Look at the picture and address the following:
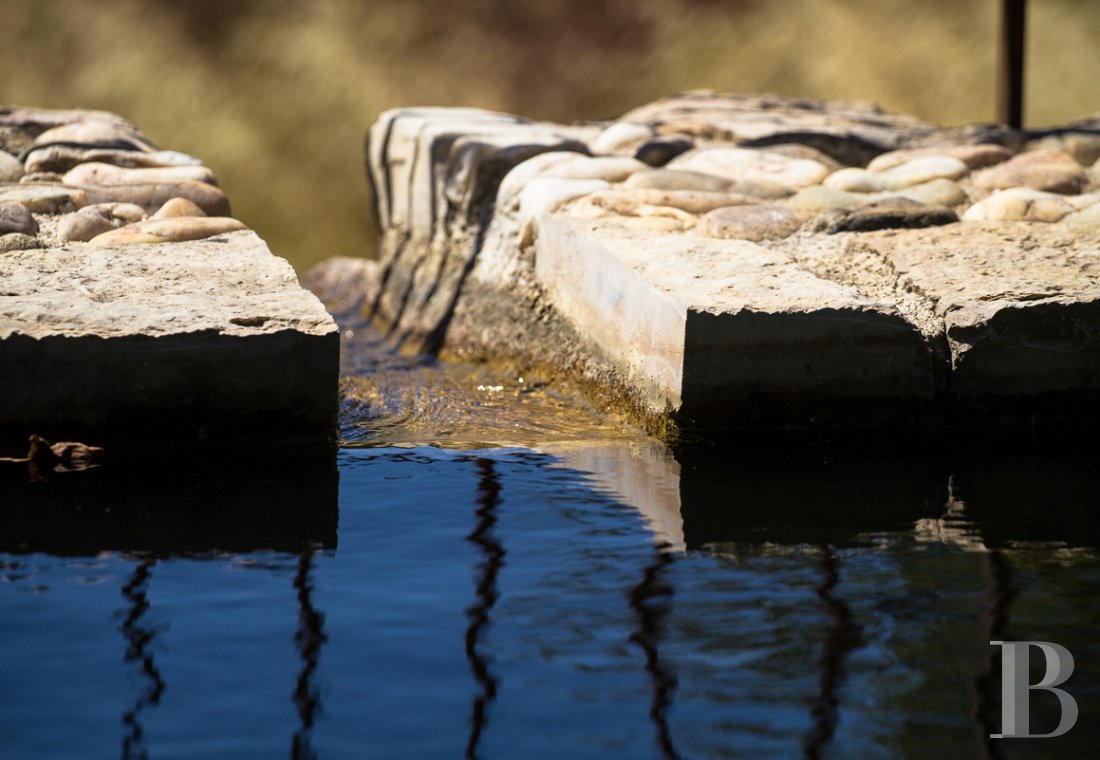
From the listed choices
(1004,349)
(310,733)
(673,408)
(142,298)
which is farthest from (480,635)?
(1004,349)

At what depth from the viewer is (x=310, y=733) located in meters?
1.83

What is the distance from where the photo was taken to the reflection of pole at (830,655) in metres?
Result: 1.84

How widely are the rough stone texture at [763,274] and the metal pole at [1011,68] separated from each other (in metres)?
0.49

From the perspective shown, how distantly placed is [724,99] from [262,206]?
11.9 feet

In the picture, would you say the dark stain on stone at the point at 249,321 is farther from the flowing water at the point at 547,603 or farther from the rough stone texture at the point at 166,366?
the flowing water at the point at 547,603

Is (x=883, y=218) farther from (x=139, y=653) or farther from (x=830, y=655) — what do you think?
(x=139, y=653)

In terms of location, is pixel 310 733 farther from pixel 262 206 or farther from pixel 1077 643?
pixel 262 206

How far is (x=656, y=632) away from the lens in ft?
7.21

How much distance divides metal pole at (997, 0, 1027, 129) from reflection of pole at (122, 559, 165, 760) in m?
5.83

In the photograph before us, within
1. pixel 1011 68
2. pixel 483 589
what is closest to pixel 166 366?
pixel 483 589

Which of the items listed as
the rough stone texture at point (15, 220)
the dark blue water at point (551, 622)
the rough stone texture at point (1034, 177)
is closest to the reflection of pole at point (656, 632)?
the dark blue water at point (551, 622)

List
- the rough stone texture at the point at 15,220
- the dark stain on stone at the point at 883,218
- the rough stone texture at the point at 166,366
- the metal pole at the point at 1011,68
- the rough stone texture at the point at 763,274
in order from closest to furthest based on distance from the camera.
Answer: the rough stone texture at the point at 166,366
the rough stone texture at the point at 763,274
the rough stone texture at the point at 15,220
the dark stain on stone at the point at 883,218
the metal pole at the point at 1011,68

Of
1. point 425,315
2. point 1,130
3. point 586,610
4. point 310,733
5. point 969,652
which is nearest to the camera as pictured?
point 310,733

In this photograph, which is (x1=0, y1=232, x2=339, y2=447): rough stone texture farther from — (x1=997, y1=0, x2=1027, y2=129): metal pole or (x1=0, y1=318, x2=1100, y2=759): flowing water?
(x1=997, y1=0, x2=1027, y2=129): metal pole
